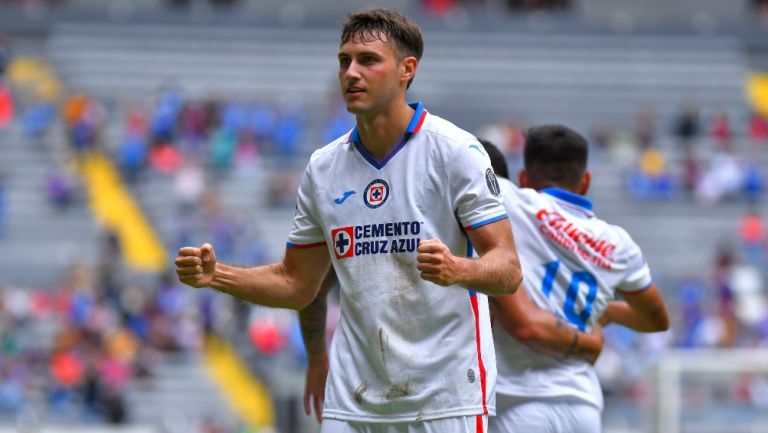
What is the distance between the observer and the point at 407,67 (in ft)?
18.5

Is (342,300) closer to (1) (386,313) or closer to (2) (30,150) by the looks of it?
(1) (386,313)

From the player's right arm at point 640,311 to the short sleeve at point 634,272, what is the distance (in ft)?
0.14

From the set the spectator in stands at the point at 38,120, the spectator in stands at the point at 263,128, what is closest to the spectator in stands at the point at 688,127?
the spectator in stands at the point at 263,128

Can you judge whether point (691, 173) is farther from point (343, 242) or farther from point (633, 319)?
point (343, 242)

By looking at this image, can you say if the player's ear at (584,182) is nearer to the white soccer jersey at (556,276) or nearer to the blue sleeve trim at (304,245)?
the white soccer jersey at (556,276)

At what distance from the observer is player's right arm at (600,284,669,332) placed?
6.89 metres

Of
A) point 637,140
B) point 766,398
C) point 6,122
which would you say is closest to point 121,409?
point 766,398

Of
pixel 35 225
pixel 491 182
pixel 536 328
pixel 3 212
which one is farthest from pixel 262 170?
pixel 491 182

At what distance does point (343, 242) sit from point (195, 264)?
1.87 ft

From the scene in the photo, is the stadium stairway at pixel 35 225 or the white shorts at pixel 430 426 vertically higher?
the stadium stairway at pixel 35 225

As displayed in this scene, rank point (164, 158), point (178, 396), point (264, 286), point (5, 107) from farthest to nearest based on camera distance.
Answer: point (5, 107) → point (164, 158) → point (178, 396) → point (264, 286)

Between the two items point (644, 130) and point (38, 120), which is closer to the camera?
point (38, 120)

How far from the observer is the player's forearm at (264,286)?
571 cm

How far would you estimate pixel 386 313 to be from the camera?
5590 millimetres
